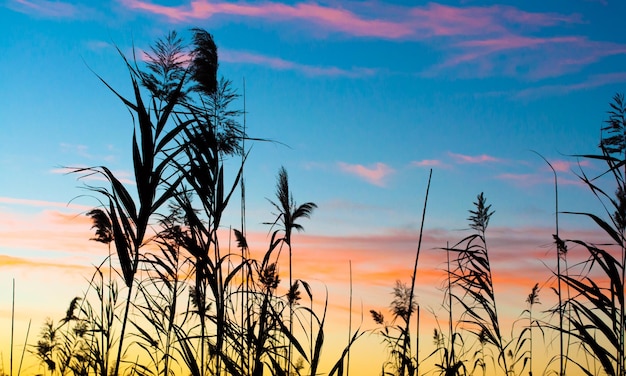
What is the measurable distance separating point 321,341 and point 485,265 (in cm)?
245

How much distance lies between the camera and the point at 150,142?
331cm

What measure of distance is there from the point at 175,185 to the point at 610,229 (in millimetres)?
2565

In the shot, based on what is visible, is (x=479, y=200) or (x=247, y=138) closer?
(x=247, y=138)

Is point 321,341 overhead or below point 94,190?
below

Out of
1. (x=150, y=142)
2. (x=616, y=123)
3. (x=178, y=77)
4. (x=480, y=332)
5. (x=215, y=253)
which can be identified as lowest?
(x=480, y=332)

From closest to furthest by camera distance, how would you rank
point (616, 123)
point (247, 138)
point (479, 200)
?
point (247, 138)
point (616, 123)
point (479, 200)

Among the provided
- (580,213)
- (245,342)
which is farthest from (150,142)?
(580,213)

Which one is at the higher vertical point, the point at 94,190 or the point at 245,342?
the point at 94,190

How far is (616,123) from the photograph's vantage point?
164 inches

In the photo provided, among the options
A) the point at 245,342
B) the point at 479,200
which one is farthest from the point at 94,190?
the point at 479,200

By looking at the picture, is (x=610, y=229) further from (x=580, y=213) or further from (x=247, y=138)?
(x=247, y=138)

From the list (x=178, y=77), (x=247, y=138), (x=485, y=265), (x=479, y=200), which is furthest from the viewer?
(x=479, y=200)

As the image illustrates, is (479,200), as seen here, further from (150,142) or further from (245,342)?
(150,142)

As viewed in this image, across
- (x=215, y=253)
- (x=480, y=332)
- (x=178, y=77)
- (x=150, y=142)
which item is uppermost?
(x=178, y=77)
